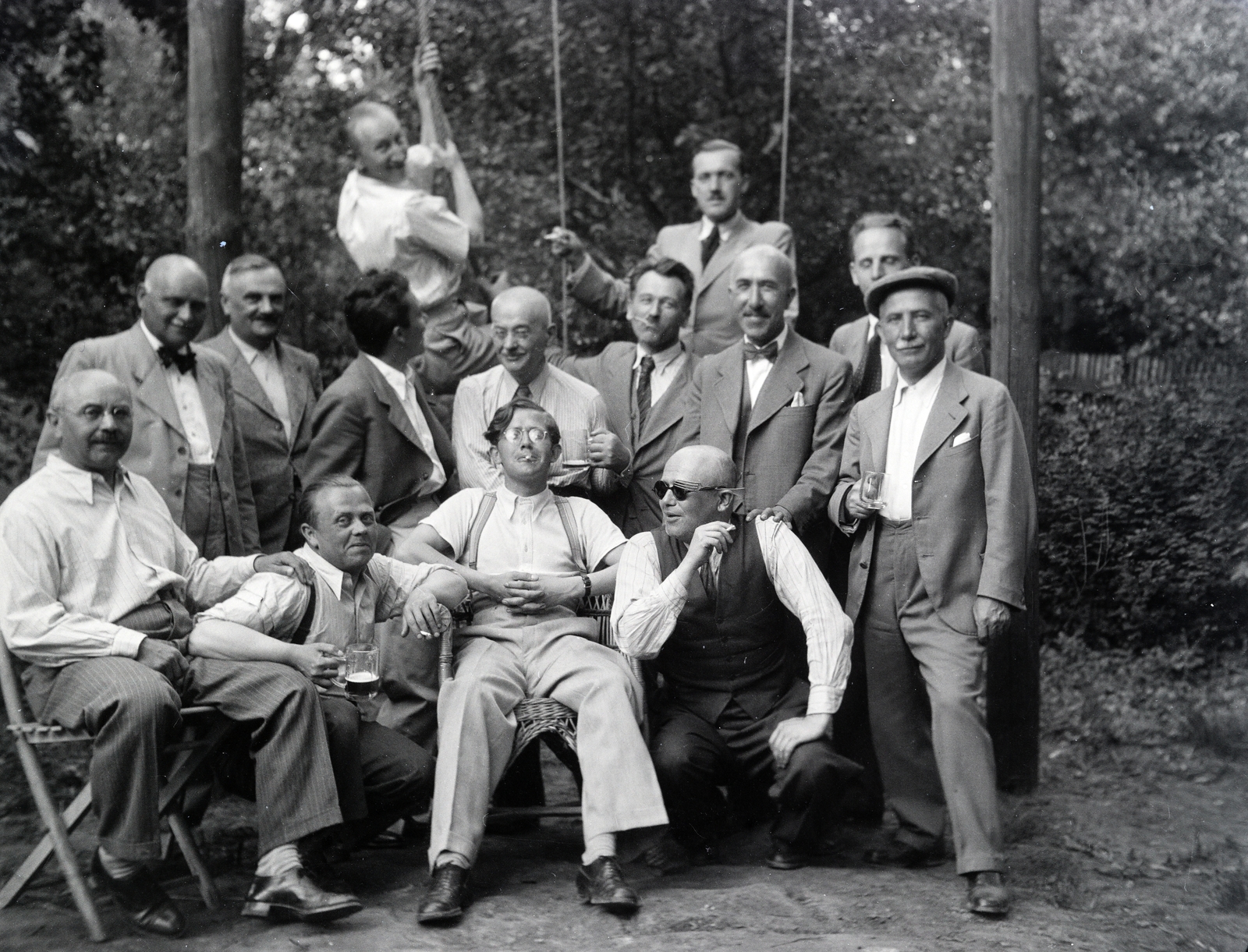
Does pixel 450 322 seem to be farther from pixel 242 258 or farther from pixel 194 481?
pixel 194 481

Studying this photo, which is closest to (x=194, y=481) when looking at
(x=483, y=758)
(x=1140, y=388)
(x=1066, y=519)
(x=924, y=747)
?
(x=483, y=758)

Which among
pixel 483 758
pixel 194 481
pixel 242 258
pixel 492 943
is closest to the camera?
pixel 492 943

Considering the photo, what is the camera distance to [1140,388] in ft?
34.0

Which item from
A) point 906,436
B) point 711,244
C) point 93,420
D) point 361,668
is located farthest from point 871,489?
point 93,420

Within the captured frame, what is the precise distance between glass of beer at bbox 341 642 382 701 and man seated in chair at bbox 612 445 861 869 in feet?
2.84

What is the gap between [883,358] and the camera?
586 cm

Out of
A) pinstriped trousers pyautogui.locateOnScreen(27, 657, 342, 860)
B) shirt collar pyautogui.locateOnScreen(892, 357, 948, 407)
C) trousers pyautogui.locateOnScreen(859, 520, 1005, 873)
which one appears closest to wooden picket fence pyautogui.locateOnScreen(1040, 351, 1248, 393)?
shirt collar pyautogui.locateOnScreen(892, 357, 948, 407)

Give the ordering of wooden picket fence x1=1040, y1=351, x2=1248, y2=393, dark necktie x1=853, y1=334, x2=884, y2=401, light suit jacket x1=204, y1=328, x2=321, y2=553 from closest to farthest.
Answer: dark necktie x1=853, y1=334, x2=884, y2=401
light suit jacket x1=204, y1=328, x2=321, y2=553
wooden picket fence x1=1040, y1=351, x2=1248, y2=393

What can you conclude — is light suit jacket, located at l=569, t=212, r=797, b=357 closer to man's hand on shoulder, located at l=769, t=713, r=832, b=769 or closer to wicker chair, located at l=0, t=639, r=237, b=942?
man's hand on shoulder, located at l=769, t=713, r=832, b=769

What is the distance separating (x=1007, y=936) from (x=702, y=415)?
2.23 m

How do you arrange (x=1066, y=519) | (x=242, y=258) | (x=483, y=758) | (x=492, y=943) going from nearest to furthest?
(x=492, y=943)
(x=483, y=758)
(x=242, y=258)
(x=1066, y=519)

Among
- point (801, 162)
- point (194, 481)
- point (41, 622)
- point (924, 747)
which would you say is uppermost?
point (801, 162)

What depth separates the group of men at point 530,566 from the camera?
14.8ft

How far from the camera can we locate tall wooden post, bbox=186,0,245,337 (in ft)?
22.7
